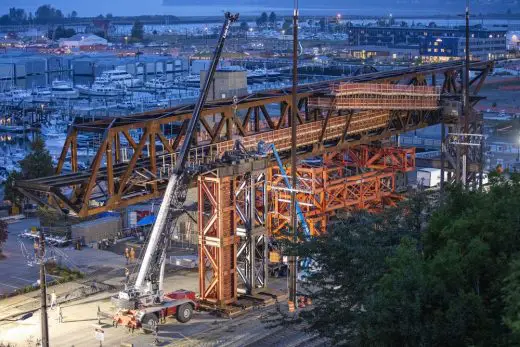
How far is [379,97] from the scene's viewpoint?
3045 centimetres

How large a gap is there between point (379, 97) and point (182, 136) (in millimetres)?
7466

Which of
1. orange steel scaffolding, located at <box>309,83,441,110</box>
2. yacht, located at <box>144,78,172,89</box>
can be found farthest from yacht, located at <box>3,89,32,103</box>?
orange steel scaffolding, located at <box>309,83,441,110</box>

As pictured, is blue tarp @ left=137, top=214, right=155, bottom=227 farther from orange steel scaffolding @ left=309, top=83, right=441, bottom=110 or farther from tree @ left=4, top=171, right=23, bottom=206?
tree @ left=4, top=171, right=23, bottom=206

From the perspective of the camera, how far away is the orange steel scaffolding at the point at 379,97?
94.4ft

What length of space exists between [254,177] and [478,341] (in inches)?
472

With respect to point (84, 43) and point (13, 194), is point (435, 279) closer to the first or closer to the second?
point (13, 194)

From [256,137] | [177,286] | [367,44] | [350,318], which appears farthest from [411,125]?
[367,44]

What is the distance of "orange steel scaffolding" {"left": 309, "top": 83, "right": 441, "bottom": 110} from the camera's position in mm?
28781

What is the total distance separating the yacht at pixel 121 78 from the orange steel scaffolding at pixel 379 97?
243ft

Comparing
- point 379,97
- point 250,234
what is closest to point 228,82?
point 379,97

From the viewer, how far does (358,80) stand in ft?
106

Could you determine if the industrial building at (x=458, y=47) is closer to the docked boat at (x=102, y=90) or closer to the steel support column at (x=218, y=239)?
the docked boat at (x=102, y=90)

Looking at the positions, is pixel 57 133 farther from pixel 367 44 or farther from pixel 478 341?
pixel 367 44

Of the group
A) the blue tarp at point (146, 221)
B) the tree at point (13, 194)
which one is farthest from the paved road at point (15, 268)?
the blue tarp at point (146, 221)
